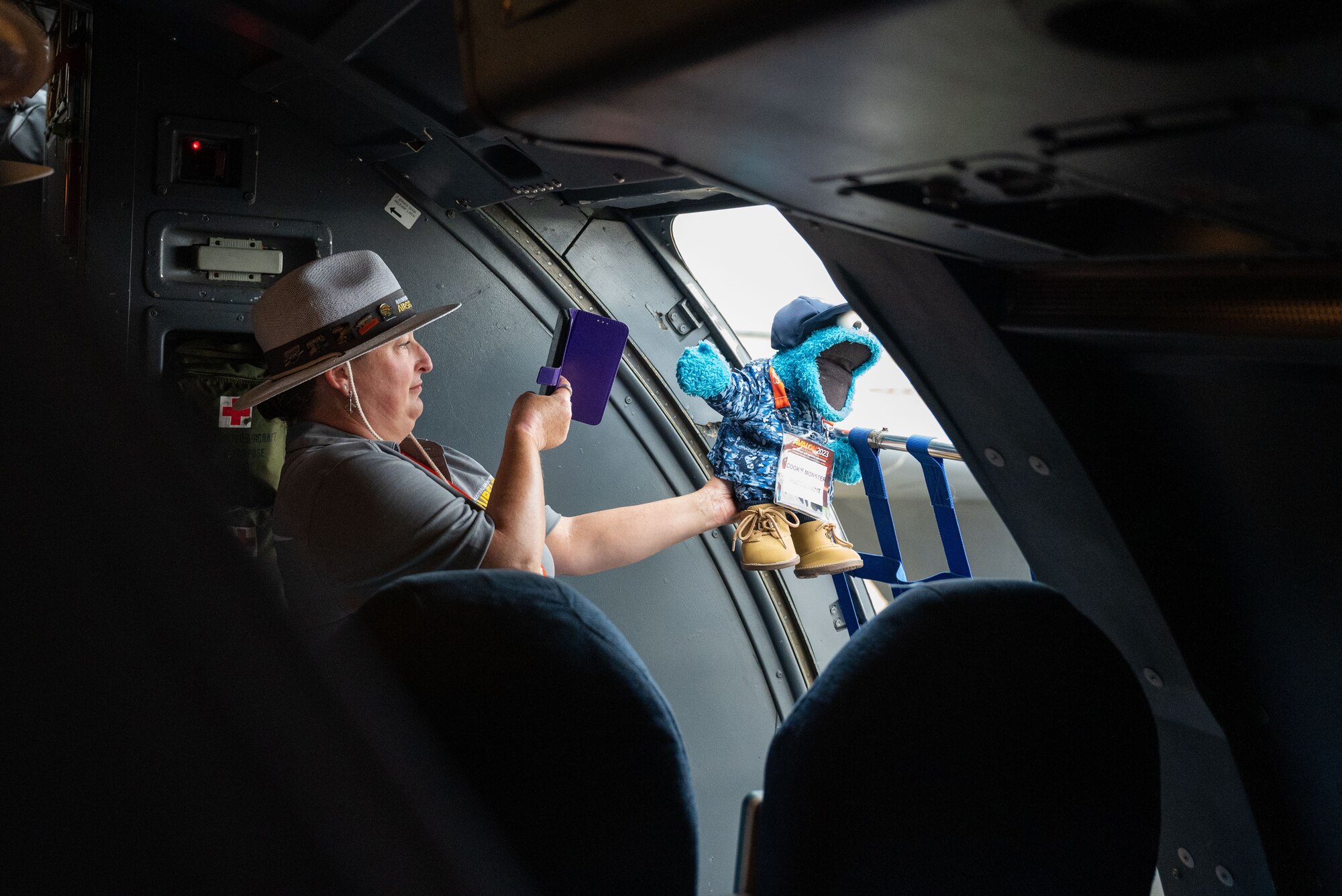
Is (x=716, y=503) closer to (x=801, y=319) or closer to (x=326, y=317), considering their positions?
(x=801, y=319)

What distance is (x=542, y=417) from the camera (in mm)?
2357

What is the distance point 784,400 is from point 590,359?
569 millimetres

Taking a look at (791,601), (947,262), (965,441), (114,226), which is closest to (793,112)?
(947,262)

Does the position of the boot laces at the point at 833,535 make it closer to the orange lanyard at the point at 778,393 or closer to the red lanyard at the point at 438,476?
the orange lanyard at the point at 778,393

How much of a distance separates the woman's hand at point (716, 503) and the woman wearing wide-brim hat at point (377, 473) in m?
0.10

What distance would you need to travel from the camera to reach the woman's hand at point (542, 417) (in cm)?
230

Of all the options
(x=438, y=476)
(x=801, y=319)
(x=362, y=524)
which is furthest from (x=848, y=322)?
(x=362, y=524)

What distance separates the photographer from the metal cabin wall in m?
2.67

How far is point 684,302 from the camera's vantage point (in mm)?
3367

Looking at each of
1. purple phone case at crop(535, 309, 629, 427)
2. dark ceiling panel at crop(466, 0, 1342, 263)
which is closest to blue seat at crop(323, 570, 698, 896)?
dark ceiling panel at crop(466, 0, 1342, 263)

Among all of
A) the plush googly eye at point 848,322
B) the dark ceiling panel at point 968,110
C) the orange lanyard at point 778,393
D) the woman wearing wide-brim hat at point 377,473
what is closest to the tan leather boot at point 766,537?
the woman wearing wide-brim hat at point 377,473

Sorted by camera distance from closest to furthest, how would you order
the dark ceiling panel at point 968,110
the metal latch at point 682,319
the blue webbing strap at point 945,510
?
the dark ceiling panel at point 968,110
the blue webbing strap at point 945,510
the metal latch at point 682,319

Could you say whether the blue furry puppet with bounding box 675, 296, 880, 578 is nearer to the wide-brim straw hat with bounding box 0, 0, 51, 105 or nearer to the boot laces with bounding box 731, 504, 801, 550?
the boot laces with bounding box 731, 504, 801, 550

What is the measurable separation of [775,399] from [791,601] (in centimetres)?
93
